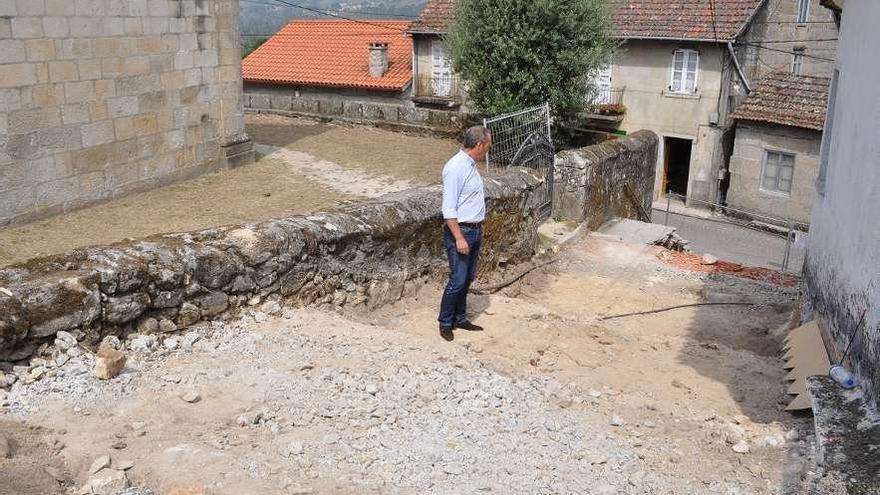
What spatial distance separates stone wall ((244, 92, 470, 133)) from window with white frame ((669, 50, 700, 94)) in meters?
9.71

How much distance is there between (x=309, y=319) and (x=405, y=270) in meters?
1.48

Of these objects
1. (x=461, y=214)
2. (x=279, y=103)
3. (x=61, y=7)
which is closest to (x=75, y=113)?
(x=61, y=7)

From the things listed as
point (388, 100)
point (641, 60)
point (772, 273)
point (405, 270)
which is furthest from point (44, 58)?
point (641, 60)

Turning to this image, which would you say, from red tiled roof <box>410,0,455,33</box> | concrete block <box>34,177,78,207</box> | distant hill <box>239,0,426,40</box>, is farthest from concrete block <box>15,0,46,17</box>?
red tiled roof <box>410,0,455,33</box>

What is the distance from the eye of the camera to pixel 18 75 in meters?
9.09

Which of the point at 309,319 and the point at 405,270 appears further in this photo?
the point at 405,270

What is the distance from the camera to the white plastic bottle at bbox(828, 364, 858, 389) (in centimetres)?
453

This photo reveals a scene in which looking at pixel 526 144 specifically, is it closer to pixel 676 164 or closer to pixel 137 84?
pixel 137 84

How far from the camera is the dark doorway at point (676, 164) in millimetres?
26000

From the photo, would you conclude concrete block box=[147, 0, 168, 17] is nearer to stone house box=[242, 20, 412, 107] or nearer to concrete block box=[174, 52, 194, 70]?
concrete block box=[174, 52, 194, 70]

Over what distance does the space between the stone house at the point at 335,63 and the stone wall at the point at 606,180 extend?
42.9 ft

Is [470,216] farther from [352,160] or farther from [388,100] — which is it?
[388,100]

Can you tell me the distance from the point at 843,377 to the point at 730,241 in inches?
721

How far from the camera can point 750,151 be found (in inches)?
920
